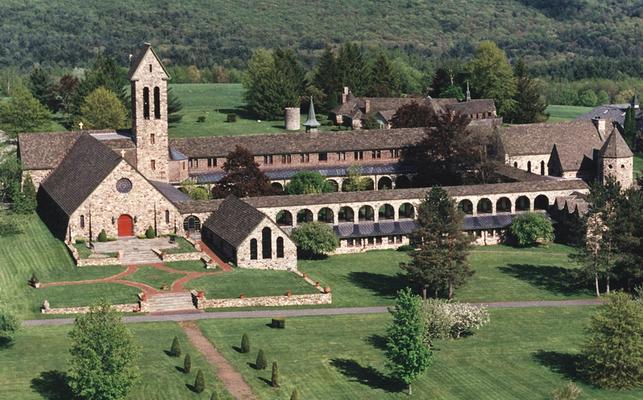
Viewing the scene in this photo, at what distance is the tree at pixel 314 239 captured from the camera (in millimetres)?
107812

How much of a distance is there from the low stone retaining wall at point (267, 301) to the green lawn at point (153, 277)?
3.71 m

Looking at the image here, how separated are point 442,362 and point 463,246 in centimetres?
1701

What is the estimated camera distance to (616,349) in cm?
7994

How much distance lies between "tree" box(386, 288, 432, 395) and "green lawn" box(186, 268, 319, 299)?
17.3m

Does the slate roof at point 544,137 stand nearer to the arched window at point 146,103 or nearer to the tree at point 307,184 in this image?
the tree at point 307,184

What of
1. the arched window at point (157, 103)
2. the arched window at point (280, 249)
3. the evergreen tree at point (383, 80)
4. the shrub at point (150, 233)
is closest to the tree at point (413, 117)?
the evergreen tree at point (383, 80)

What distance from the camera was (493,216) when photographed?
390ft

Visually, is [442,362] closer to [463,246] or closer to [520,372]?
[520,372]

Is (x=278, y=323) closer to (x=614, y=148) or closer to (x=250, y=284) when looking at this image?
(x=250, y=284)

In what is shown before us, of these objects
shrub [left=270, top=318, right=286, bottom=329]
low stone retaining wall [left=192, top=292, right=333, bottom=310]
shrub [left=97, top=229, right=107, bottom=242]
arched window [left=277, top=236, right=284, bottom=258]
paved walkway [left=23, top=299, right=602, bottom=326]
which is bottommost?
shrub [left=270, top=318, right=286, bottom=329]

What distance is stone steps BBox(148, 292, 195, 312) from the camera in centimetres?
8956

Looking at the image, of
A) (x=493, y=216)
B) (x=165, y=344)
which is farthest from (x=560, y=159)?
(x=165, y=344)

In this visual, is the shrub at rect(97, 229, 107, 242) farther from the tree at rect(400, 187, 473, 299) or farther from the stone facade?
the tree at rect(400, 187, 473, 299)

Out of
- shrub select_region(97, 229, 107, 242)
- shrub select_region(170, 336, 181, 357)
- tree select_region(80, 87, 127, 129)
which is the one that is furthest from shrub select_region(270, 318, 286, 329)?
tree select_region(80, 87, 127, 129)
